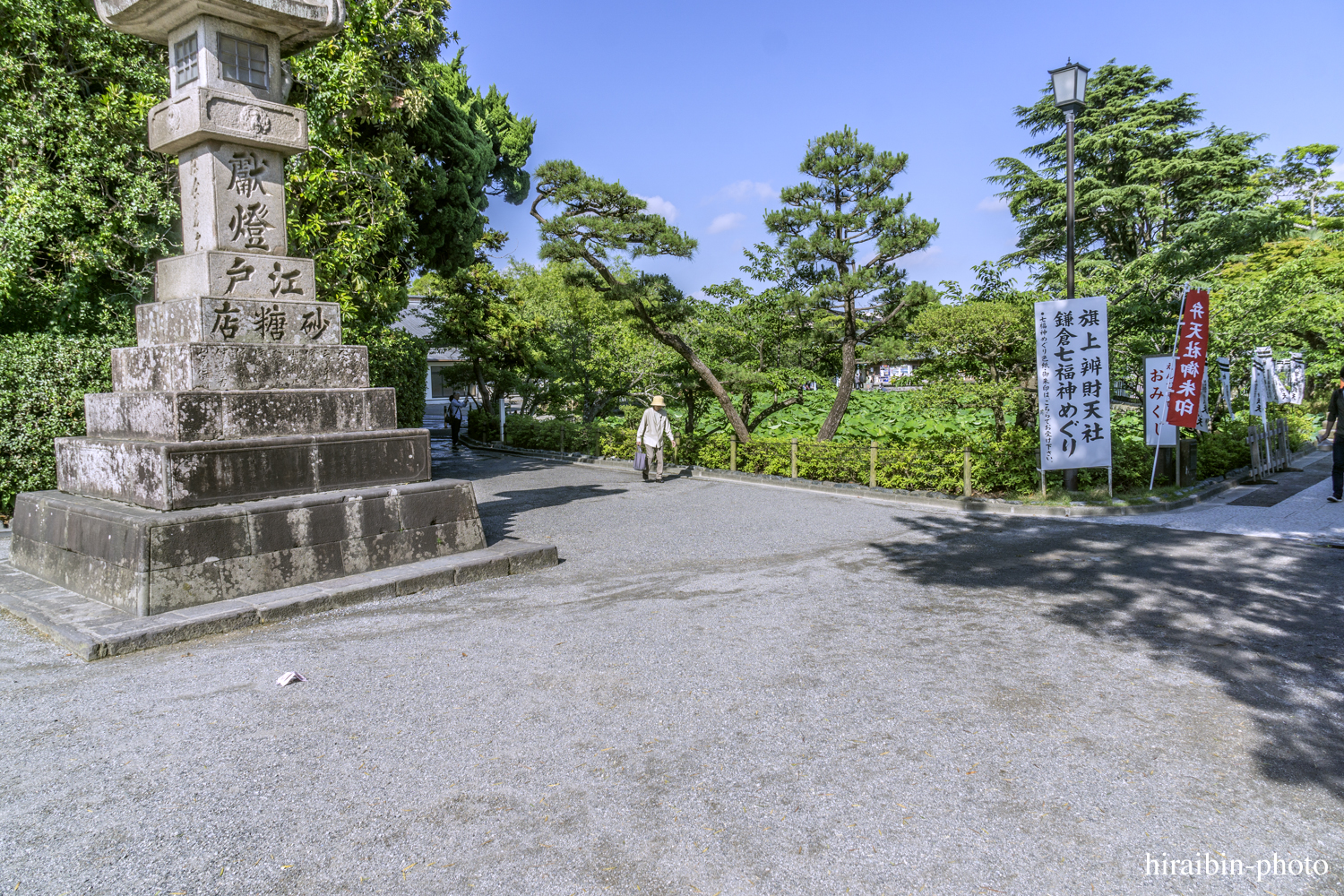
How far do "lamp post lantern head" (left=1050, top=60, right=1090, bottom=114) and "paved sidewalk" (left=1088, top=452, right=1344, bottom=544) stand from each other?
551 centimetres

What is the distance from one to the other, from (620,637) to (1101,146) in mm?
29198

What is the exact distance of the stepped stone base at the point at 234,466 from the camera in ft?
16.6

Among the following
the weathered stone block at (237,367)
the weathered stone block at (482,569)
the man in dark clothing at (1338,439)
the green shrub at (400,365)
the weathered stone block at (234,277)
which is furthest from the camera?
the green shrub at (400,365)

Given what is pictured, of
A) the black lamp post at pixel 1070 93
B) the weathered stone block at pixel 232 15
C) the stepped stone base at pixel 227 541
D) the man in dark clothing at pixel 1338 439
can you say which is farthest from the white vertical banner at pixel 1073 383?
the weathered stone block at pixel 232 15

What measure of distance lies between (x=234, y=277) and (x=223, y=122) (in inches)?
43.9

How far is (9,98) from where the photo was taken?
9.05 m

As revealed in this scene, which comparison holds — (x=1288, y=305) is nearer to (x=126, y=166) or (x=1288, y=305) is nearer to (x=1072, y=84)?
(x=1072, y=84)

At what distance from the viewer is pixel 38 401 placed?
8.77 metres

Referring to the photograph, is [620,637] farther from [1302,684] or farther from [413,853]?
[1302,684]

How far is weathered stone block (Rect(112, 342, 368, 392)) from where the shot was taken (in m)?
5.41

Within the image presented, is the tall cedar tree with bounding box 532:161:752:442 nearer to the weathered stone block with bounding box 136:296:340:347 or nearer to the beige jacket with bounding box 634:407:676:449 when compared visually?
the beige jacket with bounding box 634:407:676:449

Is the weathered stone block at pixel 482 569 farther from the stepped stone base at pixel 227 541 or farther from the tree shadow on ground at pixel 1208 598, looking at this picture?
the tree shadow on ground at pixel 1208 598

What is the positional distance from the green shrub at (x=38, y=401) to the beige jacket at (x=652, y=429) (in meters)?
7.92

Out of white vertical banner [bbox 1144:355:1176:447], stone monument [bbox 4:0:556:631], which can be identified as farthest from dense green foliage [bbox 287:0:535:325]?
white vertical banner [bbox 1144:355:1176:447]
